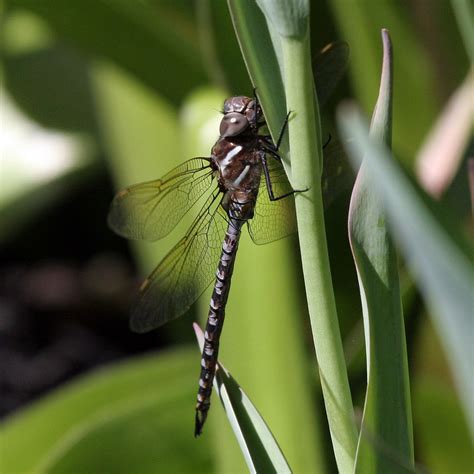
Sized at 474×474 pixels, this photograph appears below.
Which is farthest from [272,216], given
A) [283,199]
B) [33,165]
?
[33,165]

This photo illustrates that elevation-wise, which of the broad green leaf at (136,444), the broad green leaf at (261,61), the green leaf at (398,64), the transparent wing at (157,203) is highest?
the broad green leaf at (261,61)

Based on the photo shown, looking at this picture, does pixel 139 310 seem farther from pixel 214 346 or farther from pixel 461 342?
pixel 461 342

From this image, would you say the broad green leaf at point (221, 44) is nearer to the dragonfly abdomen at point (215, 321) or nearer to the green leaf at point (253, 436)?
the dragonfly abdomen at point (215, 321)

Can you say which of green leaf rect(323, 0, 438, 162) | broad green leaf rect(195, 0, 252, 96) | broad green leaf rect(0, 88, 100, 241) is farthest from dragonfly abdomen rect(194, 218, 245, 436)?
broad green leaf rect(0, 88, 100, 241)

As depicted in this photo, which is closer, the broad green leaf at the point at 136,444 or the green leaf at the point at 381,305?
the green leaf at the point at 381,305

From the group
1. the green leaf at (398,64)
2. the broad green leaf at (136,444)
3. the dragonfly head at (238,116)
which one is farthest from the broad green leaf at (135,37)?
the dragonfly head at (238,116)

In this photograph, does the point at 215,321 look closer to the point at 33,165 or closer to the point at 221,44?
the point at 221,44

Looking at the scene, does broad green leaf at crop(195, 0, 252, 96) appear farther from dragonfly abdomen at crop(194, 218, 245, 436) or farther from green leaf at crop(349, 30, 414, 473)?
green leaf at crop(349, 30, 414, 473)
